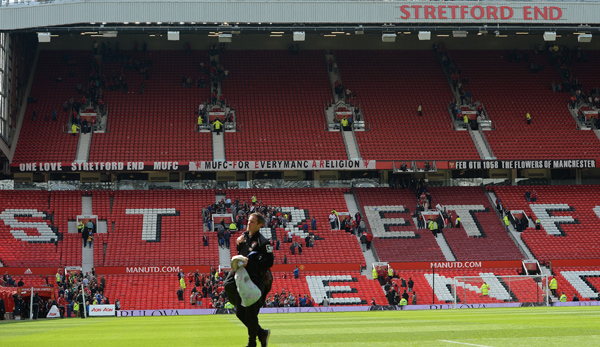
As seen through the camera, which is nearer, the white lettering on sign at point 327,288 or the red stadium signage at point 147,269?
the white lettering on sign at point 327,288

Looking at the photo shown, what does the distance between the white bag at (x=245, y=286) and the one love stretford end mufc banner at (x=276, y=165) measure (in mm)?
42746

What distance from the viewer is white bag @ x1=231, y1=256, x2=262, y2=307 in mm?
11055

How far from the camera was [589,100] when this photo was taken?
61.2 meters

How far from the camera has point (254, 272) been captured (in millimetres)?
11281

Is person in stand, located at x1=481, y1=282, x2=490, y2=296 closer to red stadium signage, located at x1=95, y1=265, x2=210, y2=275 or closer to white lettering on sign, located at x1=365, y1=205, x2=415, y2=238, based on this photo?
white lettering on sign, located at x1=365, y1=205, x2=415, y2=238

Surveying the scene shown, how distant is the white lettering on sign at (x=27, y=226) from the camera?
47969 mm

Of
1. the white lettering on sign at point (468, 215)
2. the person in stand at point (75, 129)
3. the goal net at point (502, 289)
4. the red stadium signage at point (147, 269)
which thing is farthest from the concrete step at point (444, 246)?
the person in stand at point (75, 129)

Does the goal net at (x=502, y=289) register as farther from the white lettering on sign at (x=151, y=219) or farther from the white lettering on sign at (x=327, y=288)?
the white lettering on sign at (x=151, y=219)

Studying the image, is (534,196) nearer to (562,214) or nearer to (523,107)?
(562,214)

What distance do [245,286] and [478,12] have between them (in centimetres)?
4496

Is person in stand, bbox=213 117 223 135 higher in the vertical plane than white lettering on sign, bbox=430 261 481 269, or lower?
higher

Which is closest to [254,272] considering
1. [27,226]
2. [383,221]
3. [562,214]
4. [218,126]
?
[27,226]

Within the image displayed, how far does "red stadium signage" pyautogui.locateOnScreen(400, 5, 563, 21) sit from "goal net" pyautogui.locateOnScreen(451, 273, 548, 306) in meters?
17.5

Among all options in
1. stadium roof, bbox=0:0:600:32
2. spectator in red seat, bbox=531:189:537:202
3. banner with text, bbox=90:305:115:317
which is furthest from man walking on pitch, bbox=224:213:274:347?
spectator in red seat, bbox=531:189:537:202
